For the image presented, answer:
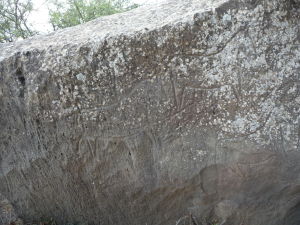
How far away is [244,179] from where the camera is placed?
230 cm

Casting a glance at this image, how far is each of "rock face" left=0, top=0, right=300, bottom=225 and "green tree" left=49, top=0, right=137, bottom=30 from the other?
192 inches

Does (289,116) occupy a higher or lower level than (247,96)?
lower

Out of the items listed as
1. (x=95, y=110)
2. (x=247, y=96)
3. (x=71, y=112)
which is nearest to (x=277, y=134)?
(x=247, y=96)

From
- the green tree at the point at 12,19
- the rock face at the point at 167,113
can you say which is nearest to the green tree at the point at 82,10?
the green tree at the point at 12,19

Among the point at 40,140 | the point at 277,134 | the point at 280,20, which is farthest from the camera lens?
the point at 40,140

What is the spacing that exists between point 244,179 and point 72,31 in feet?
5.60

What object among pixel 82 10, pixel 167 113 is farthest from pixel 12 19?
pixel 167 113

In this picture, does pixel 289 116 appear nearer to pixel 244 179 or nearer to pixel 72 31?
pixel 244 179

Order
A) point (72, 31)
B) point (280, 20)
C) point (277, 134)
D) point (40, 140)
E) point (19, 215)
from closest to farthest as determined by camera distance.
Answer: point (280, 20)
point (277, 134)
point (40, 140)
point (72, 31)
point (19, 215)

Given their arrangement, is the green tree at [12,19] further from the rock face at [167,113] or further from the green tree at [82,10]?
the rock face at [167,113]

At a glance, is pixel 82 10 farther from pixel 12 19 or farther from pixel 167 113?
pixel 167 113

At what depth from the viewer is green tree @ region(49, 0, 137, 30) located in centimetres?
709

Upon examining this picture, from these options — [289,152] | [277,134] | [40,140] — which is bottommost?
[289,152]

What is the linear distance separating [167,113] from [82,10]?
19.1 ft
